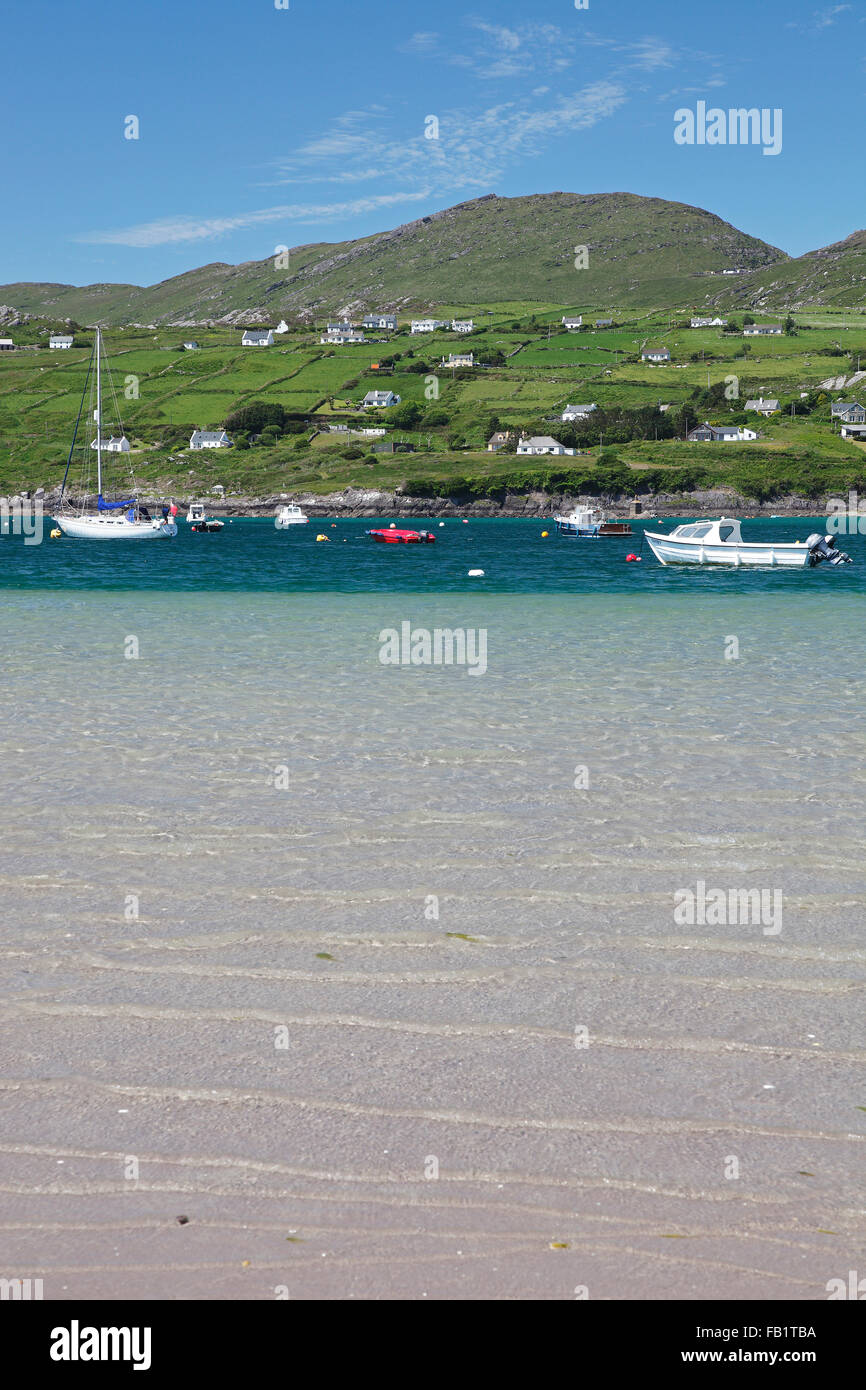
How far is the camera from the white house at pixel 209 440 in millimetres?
194250

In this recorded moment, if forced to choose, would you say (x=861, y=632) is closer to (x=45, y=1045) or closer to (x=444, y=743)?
(x=444, y=743)

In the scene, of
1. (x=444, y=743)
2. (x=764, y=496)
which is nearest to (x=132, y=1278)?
(x=444, y=743)

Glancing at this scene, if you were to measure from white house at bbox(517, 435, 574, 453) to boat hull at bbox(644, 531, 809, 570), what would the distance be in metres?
125

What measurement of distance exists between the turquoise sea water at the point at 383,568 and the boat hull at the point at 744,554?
125 cm

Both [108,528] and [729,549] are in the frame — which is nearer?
[729,549]

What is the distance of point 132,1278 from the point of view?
429cm

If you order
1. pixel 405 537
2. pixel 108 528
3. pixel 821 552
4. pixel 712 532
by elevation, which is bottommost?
pixel 821 552

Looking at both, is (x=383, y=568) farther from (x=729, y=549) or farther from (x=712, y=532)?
(x=729, y=549)

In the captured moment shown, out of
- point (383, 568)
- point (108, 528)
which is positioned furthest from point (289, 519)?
point (383, 568)

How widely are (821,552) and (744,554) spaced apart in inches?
198

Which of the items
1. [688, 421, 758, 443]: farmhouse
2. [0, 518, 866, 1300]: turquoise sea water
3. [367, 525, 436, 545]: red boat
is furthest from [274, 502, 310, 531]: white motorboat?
[0, 518, 866, 1300]: turquoise sea water

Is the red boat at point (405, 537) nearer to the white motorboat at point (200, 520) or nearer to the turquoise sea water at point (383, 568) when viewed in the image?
the turquoise sea water at point (383, 568)

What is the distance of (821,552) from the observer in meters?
65.9

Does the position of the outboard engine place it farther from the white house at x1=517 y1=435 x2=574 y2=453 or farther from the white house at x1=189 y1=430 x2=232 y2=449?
the white house at x1=189 y1=430 x2=232 y2=449
